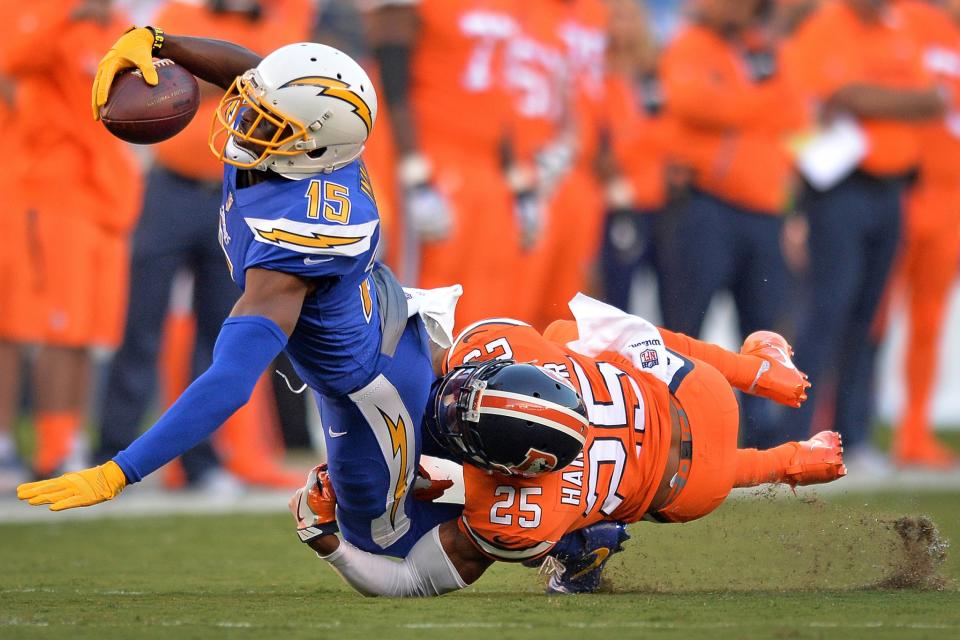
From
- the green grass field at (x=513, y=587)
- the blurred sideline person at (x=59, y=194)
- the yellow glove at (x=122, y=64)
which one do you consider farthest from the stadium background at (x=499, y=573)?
the yellow glove at (x=122, y=64)

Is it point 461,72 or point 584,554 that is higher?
point 461,72

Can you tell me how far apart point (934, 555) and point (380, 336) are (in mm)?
1989

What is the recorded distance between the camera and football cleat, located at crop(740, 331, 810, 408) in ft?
19.1

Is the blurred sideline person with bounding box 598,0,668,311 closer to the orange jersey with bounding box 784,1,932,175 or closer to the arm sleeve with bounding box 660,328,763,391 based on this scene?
the orange jersey with bounding box 784,1,932,175

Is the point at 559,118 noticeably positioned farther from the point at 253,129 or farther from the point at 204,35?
the point at 253,129

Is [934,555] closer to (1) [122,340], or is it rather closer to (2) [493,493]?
(2) [493,493]

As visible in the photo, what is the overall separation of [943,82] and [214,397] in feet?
21.4

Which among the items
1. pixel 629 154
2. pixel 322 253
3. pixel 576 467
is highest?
pixel 629 154

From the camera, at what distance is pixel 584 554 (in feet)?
17.3

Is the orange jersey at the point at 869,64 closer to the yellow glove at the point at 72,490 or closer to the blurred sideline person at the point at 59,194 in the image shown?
the blurred sideline person at the point at 59,194

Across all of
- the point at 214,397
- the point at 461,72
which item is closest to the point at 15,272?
the point at 461,72

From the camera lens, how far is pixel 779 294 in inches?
353

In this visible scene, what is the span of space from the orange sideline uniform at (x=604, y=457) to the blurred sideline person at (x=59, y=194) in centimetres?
342

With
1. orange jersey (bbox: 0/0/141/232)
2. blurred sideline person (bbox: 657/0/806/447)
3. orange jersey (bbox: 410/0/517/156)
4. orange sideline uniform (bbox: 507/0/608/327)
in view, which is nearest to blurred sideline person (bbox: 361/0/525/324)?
orange jersey (bbox: 410/0/517/156)
